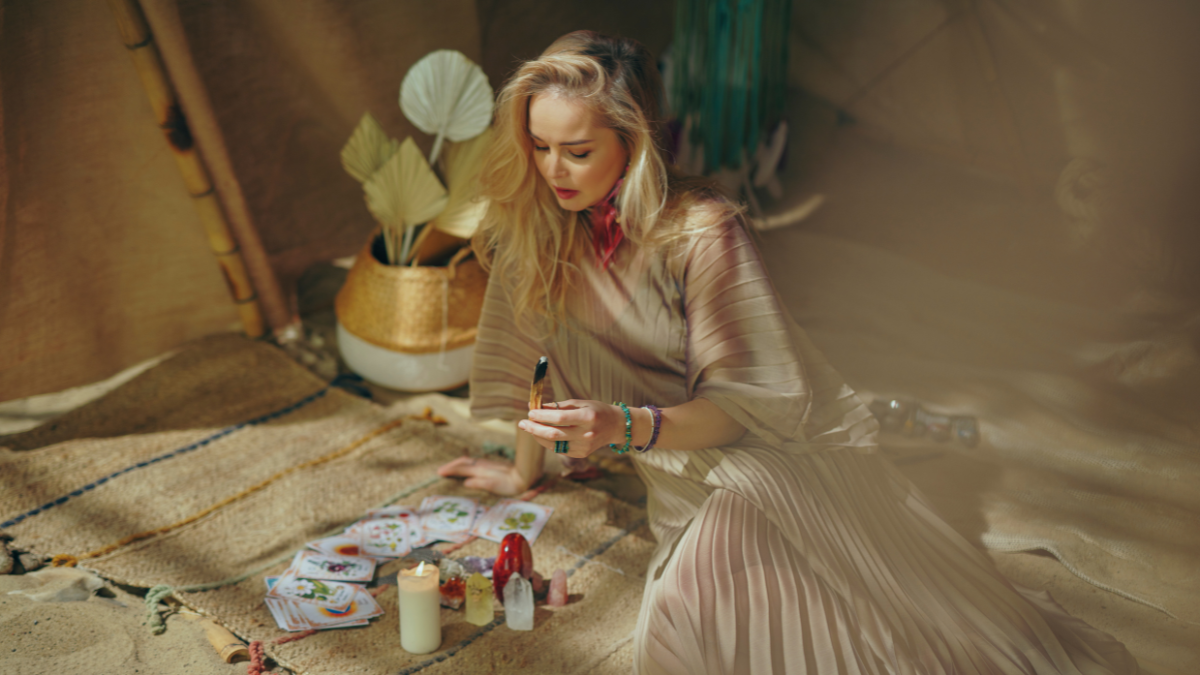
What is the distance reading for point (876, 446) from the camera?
1.67 metres

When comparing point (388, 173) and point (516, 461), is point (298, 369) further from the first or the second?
point (516, 461)

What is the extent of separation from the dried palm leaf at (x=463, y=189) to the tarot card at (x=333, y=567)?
1062 mm

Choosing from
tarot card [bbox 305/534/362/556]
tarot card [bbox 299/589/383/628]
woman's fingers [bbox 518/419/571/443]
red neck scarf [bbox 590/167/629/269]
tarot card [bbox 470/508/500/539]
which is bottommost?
tarot card [bbox 470/508/500/539]

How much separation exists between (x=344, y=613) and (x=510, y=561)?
1.26 ft

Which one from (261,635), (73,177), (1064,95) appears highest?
(73,177)

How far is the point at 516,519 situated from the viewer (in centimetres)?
216

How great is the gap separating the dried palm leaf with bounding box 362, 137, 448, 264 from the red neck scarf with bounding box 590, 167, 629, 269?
105 cm

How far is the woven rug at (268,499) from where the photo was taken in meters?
1.76

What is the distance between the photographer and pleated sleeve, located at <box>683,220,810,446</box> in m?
1.54

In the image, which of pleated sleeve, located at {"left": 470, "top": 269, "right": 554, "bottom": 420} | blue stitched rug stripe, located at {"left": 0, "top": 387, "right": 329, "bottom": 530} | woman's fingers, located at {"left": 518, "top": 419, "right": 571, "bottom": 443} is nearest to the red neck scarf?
pleated sleeve, located at {"left": 470, "top": 269, "right": 554, "bottom": 420}

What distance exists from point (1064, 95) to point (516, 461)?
210 cm

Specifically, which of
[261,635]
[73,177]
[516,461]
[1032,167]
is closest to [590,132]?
[516,461]

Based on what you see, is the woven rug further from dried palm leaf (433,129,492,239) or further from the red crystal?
dried palm leaf (433,129,492,239)

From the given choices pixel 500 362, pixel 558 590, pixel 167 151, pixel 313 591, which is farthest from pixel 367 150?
pixel 558 590
